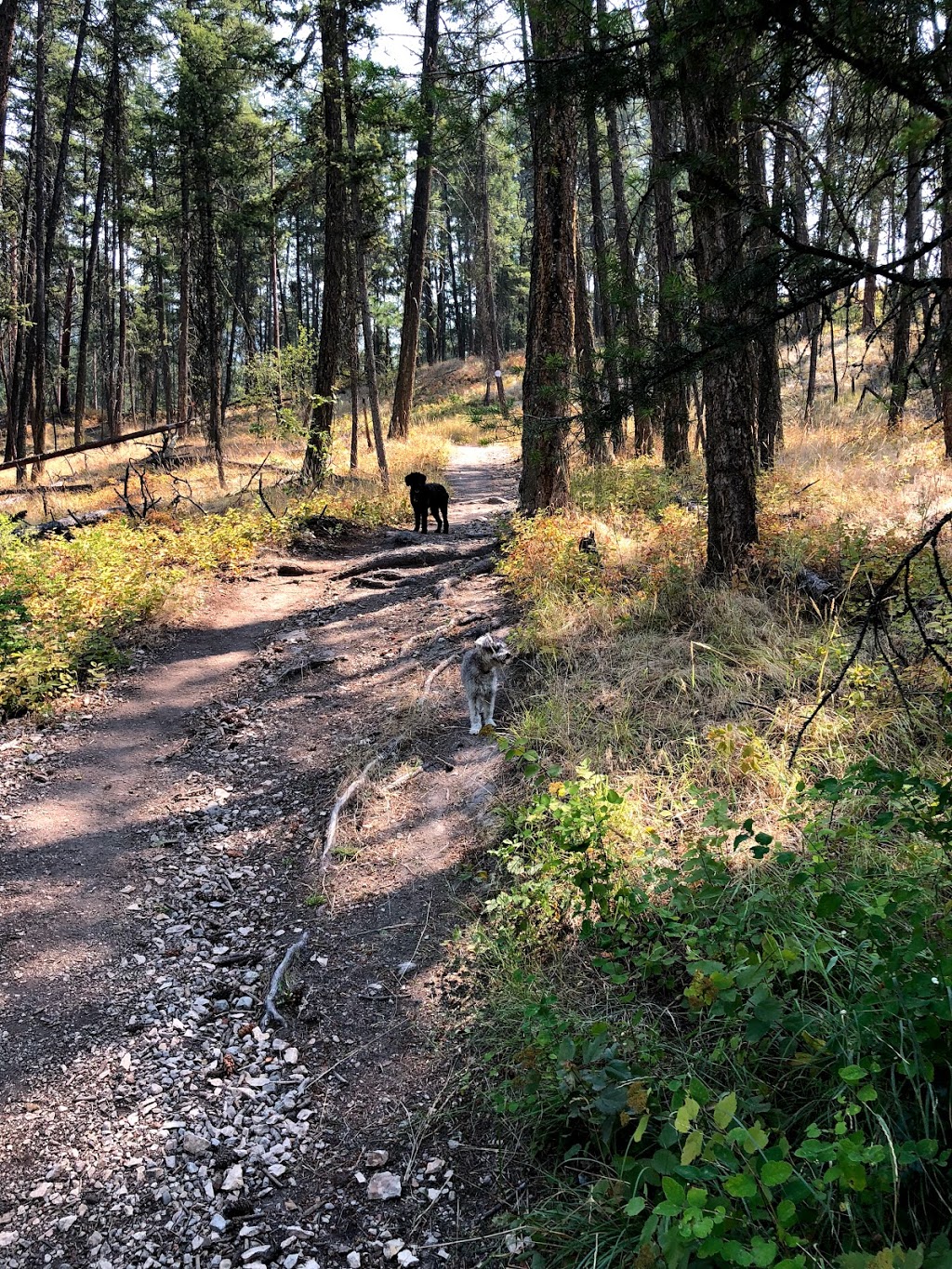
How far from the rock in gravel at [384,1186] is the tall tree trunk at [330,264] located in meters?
11.7

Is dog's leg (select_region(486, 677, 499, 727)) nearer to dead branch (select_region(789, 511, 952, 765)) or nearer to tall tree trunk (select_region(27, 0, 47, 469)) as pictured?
dead branch (select_region(789, 511, 952, 765))

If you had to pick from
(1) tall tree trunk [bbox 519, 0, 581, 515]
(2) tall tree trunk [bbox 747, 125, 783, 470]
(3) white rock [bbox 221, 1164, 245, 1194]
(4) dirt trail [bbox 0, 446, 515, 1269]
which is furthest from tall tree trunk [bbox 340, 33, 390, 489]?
(3) white rock [bbox 221, 1164, 245, 1194]

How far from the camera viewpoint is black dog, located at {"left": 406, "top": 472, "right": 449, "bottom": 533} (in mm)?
→ 11414

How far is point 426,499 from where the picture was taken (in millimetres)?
11516

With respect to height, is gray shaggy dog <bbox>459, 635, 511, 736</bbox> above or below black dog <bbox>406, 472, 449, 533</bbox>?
below

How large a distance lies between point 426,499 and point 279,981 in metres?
8.83

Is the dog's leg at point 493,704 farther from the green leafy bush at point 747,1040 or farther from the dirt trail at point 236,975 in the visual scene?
the green leafy bush at point 747,1040

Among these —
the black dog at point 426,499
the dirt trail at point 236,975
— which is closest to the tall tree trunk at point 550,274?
the dirt trail at point 236,975

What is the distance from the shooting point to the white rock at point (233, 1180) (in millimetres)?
2598

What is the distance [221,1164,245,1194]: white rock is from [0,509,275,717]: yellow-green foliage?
4664 mm

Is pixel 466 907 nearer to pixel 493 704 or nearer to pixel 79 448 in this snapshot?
pixel 493 704

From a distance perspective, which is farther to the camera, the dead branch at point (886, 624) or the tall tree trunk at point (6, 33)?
the tall tree trunk at point (6, 33)

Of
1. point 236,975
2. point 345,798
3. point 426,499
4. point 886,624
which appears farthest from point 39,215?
point 886,624

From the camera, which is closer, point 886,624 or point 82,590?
point 886,624
